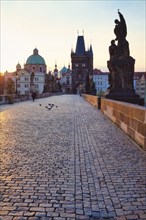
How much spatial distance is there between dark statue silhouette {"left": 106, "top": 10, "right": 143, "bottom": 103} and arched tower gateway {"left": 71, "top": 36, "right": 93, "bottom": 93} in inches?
4892

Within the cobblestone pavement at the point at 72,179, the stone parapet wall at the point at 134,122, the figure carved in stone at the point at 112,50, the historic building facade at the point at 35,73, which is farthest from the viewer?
the historic building facade at the point at 35,73

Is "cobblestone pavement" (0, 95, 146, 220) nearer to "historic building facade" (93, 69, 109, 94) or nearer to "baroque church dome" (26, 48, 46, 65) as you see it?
"baroque church dome" (26, 48, 46, 65)

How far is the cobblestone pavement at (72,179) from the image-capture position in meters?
4.56

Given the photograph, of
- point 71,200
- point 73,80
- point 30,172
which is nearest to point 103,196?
point 71,200

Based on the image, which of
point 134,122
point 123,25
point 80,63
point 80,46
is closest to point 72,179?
point 134,122

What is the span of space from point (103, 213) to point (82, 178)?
65.6 inches

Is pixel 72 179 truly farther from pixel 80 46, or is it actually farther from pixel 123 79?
pixel 80 46

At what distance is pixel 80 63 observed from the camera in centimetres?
15025

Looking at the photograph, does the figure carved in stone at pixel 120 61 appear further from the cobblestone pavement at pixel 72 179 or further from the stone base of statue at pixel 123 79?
the cobblestone pavement at pixel 72 179

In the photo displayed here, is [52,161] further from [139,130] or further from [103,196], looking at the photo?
[139,130]

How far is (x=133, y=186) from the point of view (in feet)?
18.6

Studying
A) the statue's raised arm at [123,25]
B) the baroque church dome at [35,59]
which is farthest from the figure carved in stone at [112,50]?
the baroque church dome at [35,59]

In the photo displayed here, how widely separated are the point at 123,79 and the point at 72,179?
1680cm

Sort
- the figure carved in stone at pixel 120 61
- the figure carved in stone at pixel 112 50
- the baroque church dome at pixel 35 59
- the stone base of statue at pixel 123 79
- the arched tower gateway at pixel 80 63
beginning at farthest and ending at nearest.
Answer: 1. the baroque church dome at pixel 35 59
2. the arched tower gateway at pixel 80 63
3. the figure carved in stone at pixel 112 50
4. the figure carved in stone at pixel 120 61
5. the stone base of statue at pixel 123 79
